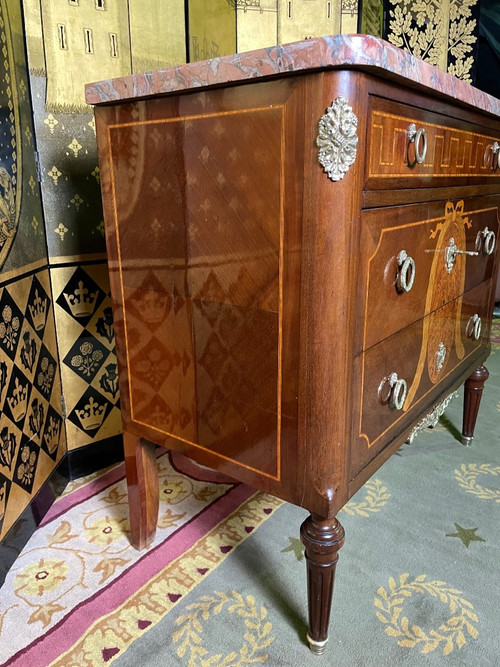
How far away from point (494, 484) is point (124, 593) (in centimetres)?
104

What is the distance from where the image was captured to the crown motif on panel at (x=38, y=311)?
1.28m

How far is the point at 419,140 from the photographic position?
0.88 metres

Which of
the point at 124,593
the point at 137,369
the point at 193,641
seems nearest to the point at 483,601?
the point at 193,641

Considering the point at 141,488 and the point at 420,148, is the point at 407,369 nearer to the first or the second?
the point at 420,148

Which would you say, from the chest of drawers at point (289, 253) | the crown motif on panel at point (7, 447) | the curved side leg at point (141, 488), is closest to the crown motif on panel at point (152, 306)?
the chest of drawers at point (289, 253)

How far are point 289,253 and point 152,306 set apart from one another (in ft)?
1.12

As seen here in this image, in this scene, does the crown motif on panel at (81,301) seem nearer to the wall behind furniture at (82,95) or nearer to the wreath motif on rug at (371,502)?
the wall behind furniture at (82,95)

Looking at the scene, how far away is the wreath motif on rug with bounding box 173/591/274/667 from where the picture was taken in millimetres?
941

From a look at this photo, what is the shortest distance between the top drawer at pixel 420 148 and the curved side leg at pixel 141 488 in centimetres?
74

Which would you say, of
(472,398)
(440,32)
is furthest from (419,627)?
(440,32)

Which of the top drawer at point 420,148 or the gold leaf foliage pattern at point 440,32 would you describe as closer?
the top drawer at point 420,148

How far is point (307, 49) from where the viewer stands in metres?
0.67

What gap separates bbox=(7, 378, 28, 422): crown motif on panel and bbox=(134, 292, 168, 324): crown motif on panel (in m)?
0.37

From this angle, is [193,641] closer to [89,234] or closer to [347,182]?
[347,182]
